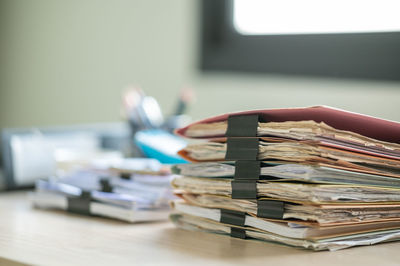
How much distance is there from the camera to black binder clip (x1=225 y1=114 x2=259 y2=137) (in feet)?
2.03

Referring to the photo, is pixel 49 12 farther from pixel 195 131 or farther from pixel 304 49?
pixel 195 131

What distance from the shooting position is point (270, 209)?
596mm

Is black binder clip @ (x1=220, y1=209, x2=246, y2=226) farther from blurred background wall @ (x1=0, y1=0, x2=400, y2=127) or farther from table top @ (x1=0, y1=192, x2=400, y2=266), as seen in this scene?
blurred background wall @ (x1=0, y1=0, x2=400, y2=127)

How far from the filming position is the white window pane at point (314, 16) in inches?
50.4

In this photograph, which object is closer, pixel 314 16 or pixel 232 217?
pixel 232 217

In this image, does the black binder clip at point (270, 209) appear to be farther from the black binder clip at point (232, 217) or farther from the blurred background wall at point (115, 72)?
the blurred background wall at point (115, 72)

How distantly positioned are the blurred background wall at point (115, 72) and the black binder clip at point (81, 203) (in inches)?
26.5

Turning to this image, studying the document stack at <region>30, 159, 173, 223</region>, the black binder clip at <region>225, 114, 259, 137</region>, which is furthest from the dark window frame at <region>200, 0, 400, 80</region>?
the black binder clip at <region>225, 114, 259, 137</region>

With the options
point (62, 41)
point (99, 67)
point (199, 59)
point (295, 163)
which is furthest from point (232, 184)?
point (62, 41)

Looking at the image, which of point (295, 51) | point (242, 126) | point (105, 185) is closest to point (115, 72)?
point (295, 51)

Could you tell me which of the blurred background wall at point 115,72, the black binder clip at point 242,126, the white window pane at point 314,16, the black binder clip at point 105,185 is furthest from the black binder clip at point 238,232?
the white window pane at point 314,16

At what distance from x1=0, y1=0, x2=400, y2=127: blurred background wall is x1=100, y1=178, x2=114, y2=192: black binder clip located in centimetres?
63

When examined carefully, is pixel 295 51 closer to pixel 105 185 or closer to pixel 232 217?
pixel 105 185

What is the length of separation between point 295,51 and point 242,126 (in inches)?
32.4
